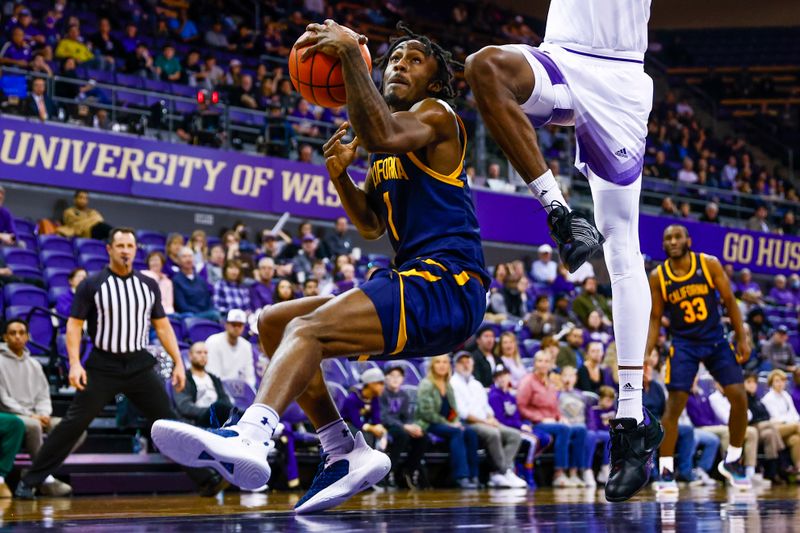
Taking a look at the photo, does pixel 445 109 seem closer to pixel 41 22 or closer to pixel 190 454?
pixel 190 454

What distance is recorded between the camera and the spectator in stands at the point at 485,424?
1073cm

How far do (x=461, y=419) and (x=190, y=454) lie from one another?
25.2 feet

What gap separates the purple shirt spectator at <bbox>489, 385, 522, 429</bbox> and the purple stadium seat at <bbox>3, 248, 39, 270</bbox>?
5096 mm

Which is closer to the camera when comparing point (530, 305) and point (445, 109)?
point (445, 109)

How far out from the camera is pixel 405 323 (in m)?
3.90

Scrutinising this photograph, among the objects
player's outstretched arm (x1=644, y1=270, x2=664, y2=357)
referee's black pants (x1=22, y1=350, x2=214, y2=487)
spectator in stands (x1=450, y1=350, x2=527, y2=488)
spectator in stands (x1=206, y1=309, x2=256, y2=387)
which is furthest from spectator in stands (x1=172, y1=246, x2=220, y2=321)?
player's outstretched arm (x1=644, y1=270, x2=664, y2=357)

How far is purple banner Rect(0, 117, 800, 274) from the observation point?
13.7 m

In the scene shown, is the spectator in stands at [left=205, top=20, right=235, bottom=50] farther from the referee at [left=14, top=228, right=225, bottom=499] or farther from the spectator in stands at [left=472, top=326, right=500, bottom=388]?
the referee at [left=14, top=228, right=225, bottom=499]

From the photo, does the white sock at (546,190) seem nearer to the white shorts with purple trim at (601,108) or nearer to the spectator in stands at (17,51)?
the white shorts with purple trim at (601,108)

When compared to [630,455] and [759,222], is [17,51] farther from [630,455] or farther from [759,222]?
[759,222]

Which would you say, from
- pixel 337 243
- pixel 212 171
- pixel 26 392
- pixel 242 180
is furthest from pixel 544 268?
pixel 26 392

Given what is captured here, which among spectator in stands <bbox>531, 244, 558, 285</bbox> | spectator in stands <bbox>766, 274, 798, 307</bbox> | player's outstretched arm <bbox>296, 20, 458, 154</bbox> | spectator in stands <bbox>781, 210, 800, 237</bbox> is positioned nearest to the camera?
player's outstretched arm <bbox>296, 20, 458, 154</bbox>

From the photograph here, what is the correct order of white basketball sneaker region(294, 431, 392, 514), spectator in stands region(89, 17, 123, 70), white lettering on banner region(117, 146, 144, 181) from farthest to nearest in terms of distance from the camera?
1. spectator in stands region(89, 17, 123, 70)
2. white lettering on banner region(117, 146, 144, 181)
3. white basketball sneaker region(294, 431, 392, 514)

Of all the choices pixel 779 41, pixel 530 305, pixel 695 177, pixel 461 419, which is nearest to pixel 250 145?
pixel 530 305
